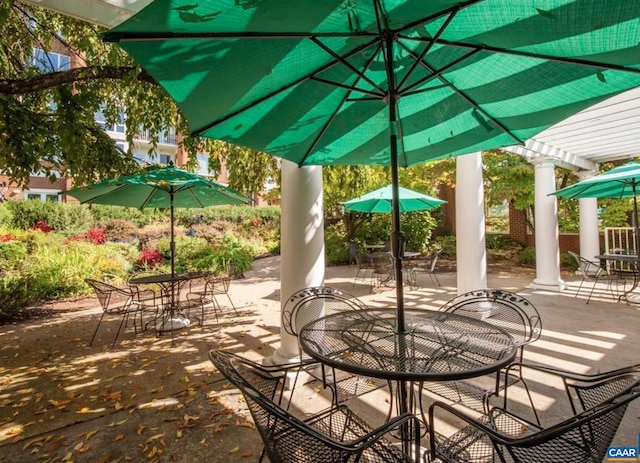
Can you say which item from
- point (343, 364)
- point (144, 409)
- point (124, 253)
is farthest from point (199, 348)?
point (124, 253)

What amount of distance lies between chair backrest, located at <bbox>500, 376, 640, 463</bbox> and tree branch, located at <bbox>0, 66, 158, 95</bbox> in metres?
5.06

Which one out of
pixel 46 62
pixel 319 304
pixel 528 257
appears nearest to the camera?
pixel 319 304

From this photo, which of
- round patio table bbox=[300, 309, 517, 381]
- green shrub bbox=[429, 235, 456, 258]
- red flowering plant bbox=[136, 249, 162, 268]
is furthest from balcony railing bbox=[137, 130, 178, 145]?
green shrub bbox=[429, 235, 456, 258]

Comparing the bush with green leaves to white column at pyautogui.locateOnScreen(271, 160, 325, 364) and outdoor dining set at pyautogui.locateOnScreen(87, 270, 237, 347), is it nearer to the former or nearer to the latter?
outdoor dining set at pyautogui.locateOnScreen(87, 270, 237, 347)

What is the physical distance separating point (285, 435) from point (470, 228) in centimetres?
526

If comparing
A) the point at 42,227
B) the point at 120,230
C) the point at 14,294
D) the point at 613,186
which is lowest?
the point at 14,294

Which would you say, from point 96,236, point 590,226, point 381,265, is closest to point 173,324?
point 381,265

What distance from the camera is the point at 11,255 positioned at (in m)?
8.48

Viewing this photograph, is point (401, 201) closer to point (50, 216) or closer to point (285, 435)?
point (285, 435)

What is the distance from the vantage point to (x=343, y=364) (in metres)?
1.73

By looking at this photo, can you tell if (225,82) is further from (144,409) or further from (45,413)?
(45,413)

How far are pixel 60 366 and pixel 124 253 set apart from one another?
7672 mm

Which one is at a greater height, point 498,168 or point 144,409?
point 498,168

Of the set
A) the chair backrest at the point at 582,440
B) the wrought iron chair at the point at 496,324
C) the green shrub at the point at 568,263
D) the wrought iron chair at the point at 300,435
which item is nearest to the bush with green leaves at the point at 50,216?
the wrought iron chair at the point at 300,435
